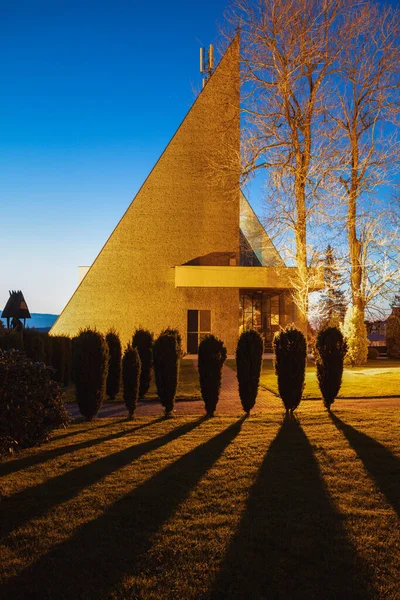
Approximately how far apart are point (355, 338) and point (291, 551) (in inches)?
678

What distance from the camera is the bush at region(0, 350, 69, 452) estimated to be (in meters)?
6.52

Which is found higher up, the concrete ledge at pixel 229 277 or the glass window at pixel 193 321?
the concrete ledge at pixel 229 277

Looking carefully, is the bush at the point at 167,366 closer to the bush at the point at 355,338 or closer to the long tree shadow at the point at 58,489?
the long tree shadow at the point at 58,489

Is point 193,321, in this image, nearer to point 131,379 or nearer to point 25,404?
point 131,379

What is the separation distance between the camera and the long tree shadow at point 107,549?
3.10 metres

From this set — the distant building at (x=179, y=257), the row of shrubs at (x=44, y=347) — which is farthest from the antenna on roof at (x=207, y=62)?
the row of shrubs at (x=44, y=347)

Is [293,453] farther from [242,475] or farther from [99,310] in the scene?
[99,310]

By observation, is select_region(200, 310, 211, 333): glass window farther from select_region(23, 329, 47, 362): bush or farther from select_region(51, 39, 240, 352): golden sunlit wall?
select_region(23, 329, 47, 362): bush

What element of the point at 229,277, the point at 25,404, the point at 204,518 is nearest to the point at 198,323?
the point at 229,277

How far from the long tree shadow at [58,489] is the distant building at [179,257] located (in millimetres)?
17395

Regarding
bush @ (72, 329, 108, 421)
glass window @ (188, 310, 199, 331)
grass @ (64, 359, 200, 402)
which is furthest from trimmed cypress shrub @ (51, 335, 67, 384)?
glass window @ (188, 310, 199, 331)

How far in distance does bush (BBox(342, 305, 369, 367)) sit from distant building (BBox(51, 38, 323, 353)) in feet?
15.0

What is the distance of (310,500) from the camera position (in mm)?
4645

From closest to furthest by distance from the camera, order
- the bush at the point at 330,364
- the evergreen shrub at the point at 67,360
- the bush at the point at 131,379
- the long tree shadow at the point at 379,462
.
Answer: the long tree shadow at the point at 379,462
the bush at the point at 131,379
the bush at the point at 330,364
the evergreen shrub at the point at 67,360
